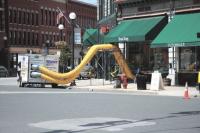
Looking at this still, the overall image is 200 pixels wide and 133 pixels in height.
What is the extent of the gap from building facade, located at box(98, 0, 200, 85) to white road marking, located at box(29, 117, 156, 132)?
64.8ft

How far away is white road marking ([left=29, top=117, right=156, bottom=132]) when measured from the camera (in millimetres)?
14438

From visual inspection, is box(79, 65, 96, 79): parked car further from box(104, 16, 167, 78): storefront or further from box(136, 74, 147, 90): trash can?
box(136, 74, 147, 90): trash can

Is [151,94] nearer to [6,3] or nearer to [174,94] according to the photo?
[174,94]

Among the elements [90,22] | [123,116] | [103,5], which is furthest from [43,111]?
[90,22]

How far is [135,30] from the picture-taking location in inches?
1583

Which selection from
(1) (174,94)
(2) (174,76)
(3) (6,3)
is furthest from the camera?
(3) (6,3)

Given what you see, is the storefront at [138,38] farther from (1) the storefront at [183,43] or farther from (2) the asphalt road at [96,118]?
(2) the asphalt road at [96,118]

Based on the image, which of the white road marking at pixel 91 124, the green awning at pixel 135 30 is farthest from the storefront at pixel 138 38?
the white road marking at pixel 91 124

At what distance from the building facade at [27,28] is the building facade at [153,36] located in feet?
115

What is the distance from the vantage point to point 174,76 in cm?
3884

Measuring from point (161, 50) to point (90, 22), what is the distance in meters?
75.3

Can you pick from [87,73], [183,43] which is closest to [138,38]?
[183,43]

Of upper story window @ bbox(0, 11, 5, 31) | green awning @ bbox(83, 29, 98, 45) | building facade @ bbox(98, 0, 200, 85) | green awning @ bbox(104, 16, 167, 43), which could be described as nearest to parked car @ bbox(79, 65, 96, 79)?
green awning @ bbox(83, 29, 98, 45)

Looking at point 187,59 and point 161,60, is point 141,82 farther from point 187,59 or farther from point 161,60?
point 161,60
